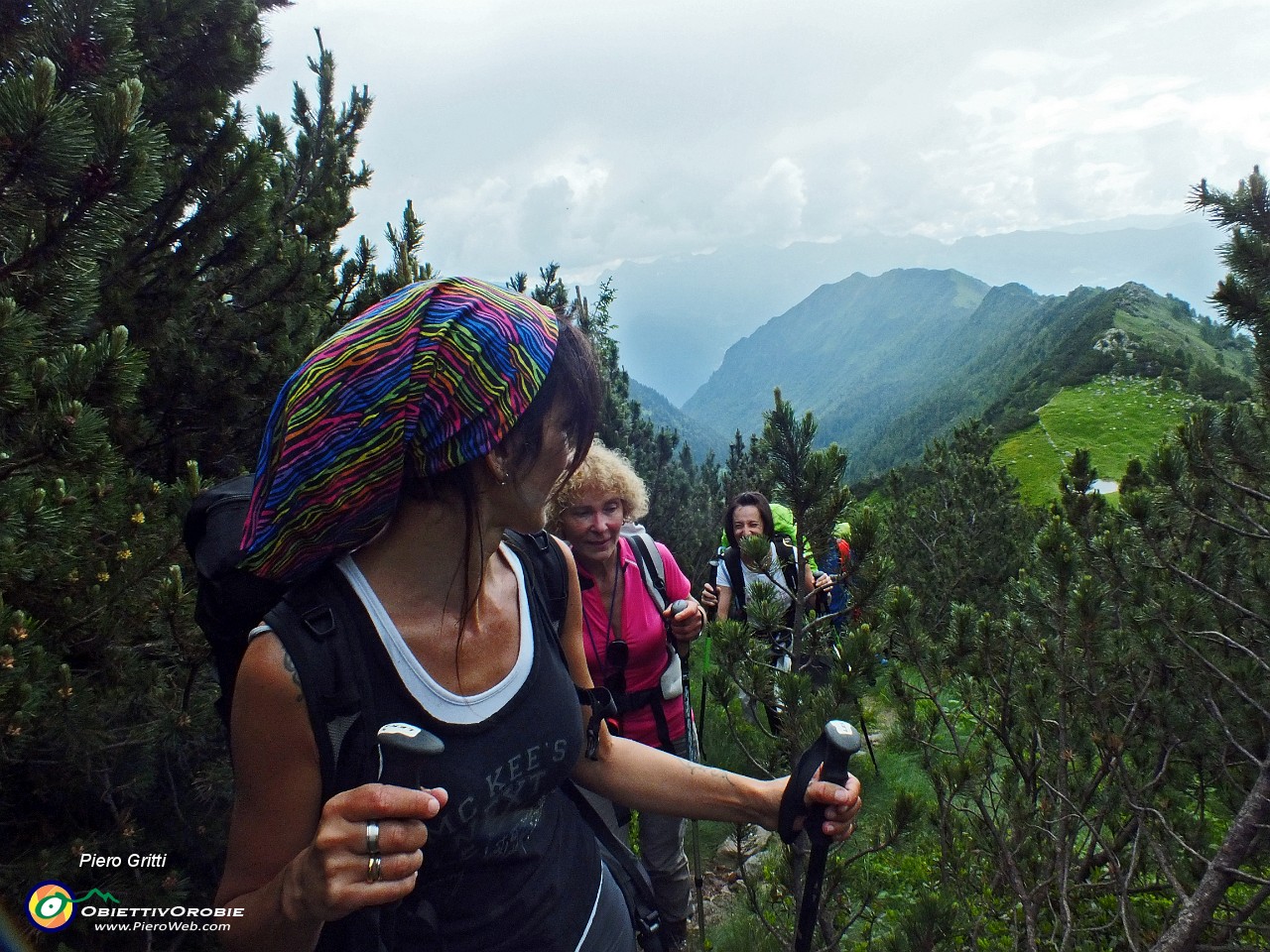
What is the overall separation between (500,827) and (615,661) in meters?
1.72

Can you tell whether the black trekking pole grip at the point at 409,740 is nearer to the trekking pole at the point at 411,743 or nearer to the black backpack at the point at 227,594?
the trekking pole at the point at 411,743

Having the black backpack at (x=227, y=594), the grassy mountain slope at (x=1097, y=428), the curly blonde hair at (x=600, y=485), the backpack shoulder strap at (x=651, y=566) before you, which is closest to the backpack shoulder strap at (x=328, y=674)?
the black backpack at (x=227, y=594)

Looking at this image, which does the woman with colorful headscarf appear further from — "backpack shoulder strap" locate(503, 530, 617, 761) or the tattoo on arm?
"backpack shoulder strap" locate(503, 530, 617, 761)

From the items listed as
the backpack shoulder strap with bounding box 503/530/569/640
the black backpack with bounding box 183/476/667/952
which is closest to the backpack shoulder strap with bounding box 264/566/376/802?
the black backpack with bounding box 183/476/667/952

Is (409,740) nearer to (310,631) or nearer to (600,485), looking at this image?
(310,631)

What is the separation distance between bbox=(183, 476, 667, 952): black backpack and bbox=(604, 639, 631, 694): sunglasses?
1488 millimetres

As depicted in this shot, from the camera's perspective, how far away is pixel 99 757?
2.52 m

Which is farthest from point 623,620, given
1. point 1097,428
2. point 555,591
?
point 1097,428

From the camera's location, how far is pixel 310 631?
1138mm

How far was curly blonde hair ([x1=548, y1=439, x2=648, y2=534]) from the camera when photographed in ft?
10.3

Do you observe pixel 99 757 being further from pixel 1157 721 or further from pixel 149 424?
pixel 1157 721

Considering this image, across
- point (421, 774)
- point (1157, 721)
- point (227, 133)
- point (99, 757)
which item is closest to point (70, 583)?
point (99, 757)

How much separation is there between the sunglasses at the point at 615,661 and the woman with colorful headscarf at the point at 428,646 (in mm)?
1464

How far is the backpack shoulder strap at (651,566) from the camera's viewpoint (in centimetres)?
326
